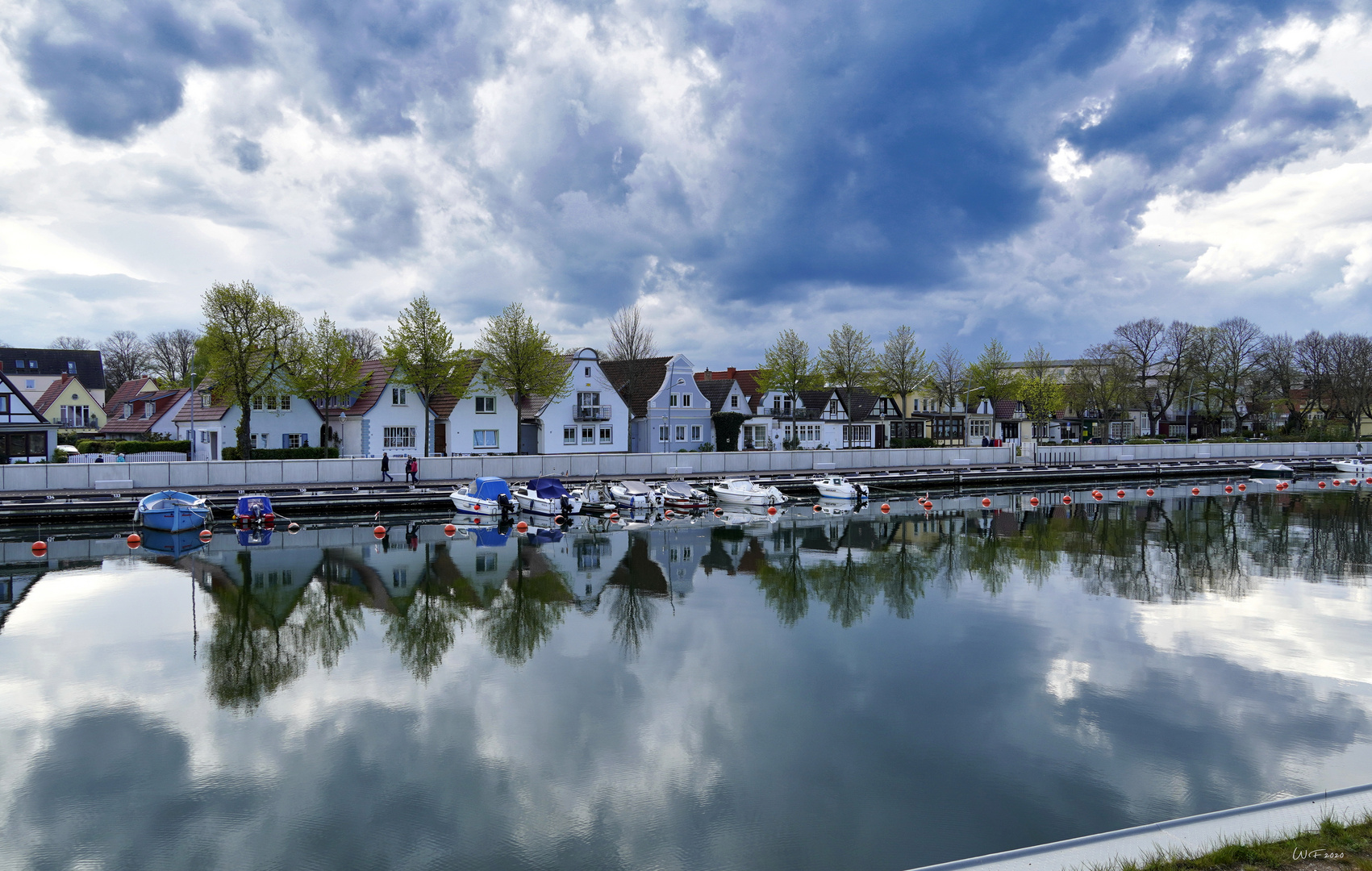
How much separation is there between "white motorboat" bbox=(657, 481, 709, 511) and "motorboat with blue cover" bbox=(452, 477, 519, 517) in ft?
28.9

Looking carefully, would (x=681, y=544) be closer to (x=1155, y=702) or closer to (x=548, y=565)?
(x=548, y=565)

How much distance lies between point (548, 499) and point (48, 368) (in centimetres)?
9382

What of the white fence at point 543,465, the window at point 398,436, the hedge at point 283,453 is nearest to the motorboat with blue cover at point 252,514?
the white fence at point 543,465

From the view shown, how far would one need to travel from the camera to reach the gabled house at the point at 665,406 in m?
70.9

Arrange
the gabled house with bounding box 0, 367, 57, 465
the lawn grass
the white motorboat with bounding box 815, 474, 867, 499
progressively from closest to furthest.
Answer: the lawn grass, the white motorboat with bounding box 815, 474, 867, 499, the gabled house with bounding box 0, 367, 57, 465

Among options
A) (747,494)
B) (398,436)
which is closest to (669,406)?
(747,494)

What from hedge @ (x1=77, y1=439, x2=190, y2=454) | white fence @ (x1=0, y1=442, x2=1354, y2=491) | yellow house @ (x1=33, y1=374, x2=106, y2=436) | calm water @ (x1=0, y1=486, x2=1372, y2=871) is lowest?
calm water @ (x1=0, y1=486, x2=1372, y2=871)

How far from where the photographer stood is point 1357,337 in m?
102

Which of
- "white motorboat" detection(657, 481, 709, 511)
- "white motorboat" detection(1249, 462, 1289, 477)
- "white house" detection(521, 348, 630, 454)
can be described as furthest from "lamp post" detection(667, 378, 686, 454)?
"white motorboat" detection(1249, 462, 1289, 477)

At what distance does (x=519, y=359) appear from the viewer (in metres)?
59.8

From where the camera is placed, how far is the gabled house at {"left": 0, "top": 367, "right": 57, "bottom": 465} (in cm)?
5353

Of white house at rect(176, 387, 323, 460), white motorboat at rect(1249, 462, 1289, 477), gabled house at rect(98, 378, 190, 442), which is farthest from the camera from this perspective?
white motorboat at rect(1249, 462, 1289, 477)

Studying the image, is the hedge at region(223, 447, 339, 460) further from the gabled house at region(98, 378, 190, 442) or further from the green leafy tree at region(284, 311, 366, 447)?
the gabled house at region(98, 378, 190, 442)

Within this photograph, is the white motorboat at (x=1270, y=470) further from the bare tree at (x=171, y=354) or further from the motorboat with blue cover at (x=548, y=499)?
the bare tree at (x=171, y=354)
